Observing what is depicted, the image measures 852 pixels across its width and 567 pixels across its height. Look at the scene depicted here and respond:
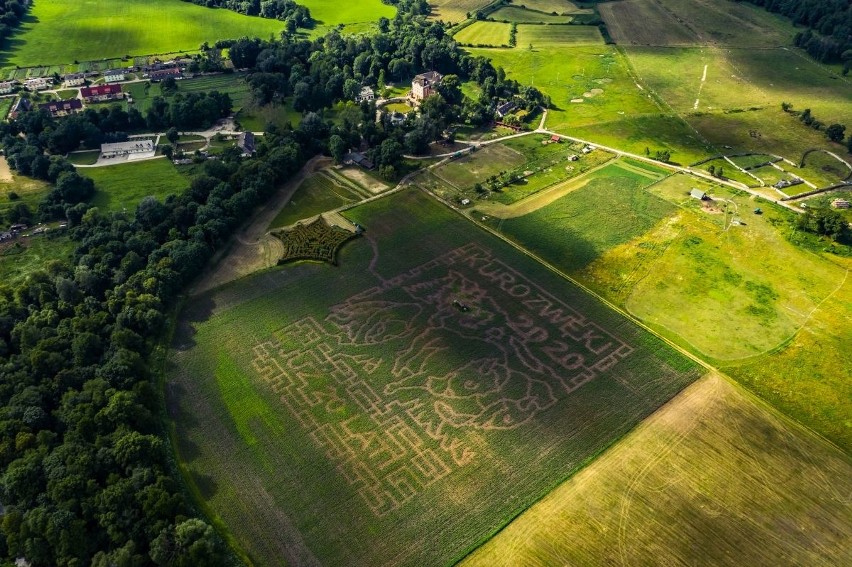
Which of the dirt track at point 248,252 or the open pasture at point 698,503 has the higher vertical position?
the dirt track at point 248,252

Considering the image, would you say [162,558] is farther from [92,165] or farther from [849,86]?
[849,86]

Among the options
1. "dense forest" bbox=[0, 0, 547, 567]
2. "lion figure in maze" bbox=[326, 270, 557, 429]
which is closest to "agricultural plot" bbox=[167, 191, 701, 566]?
"lion figure in maze" bbox=[326, 270, 557, 429]

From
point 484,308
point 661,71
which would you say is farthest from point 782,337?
point 661,71

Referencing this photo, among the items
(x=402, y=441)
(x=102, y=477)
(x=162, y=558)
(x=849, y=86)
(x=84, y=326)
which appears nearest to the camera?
(x=162, y=558)

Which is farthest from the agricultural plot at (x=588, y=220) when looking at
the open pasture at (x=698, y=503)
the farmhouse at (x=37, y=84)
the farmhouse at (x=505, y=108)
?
the farmhouse at (x=37, y=84)

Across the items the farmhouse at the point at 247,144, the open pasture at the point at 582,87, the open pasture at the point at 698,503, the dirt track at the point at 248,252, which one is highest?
the open pasture at the point at 582,87

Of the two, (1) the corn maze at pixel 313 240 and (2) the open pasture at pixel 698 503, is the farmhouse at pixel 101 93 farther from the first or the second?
(2) the open pasture at pixel 698 503

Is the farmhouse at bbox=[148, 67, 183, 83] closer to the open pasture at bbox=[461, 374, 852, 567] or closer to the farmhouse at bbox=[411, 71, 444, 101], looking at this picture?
the farmhouse at bbox=[411, 71, 444, 101]
